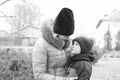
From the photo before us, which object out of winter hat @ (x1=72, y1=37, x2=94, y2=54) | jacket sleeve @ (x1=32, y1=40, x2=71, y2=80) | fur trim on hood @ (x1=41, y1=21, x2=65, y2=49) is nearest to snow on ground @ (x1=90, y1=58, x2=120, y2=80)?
winter hat @ (x1=72, y1=37, x2=94, y2=54)

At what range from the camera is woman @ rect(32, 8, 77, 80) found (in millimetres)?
2475

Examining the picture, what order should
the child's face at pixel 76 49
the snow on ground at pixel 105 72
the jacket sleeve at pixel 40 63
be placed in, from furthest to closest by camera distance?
the snow on ground at pixel 105 72
the child's face at pixel 76 49
the jacket sleeve at pixel 40 63

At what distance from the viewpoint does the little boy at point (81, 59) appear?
255 cm

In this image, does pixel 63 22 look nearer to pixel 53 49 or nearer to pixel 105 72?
pixel 53 49

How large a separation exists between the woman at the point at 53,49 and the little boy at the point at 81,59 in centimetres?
8

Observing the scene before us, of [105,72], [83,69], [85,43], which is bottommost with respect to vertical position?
[105,72]

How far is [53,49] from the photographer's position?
8.48ft

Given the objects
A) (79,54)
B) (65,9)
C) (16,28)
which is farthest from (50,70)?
(16,28)

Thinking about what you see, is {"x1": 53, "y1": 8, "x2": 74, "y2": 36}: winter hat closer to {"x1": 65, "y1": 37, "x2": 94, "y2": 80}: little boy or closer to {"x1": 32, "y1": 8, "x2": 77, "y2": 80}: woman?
{"x1": 32, "y1": 8, "x2": 77, "y2": 80}: woman

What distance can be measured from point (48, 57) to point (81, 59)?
12.6 inches

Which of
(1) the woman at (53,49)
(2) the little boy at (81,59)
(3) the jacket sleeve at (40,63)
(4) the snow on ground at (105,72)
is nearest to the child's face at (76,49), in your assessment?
(2) the little boy at (81,59)

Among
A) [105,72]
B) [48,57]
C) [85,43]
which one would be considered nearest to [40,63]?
[48,57]

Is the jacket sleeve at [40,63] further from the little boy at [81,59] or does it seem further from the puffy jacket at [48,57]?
the little boy at [81,59]

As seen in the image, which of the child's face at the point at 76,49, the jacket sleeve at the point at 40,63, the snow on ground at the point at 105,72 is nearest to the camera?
the jacket sleeve at the point at 40,63
